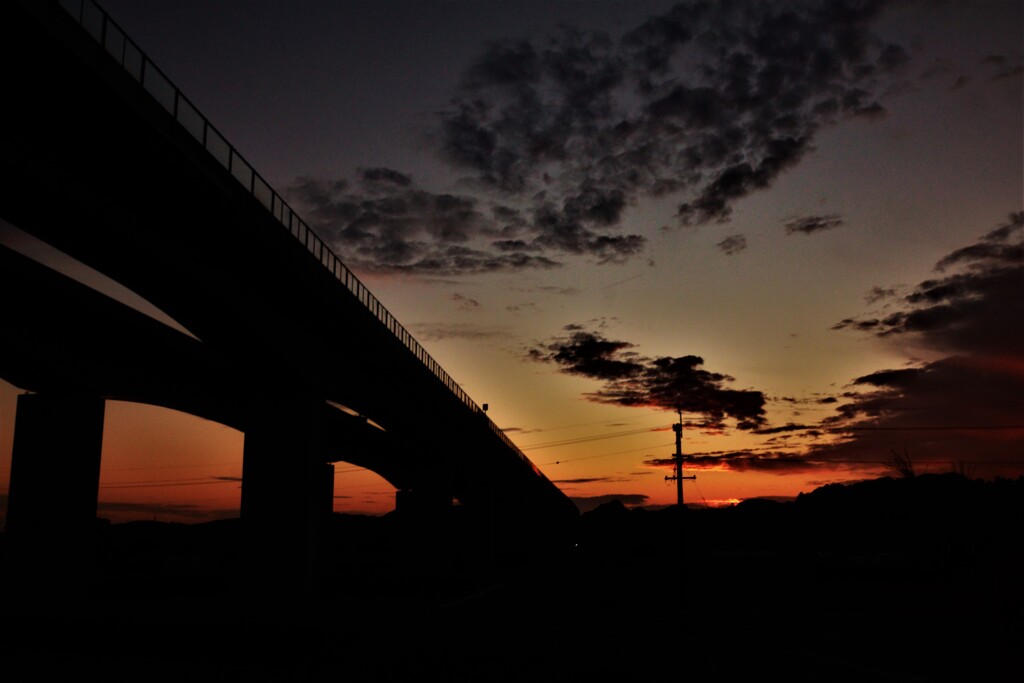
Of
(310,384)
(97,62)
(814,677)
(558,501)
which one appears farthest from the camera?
(558,501)

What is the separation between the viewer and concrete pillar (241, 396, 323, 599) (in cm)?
3431

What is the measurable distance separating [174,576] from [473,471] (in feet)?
100

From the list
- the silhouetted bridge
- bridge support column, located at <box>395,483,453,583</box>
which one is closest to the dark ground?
bridge support column, located at <box>395,483,453,583</box>

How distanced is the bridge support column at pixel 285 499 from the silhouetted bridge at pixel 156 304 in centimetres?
9

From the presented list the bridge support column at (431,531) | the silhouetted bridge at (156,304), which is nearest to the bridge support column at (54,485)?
the silhouetted bridge at (156,304)

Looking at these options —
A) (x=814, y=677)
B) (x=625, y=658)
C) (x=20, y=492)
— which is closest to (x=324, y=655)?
(x=625, y=658)

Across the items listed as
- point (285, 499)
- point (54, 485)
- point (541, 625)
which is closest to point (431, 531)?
point (285, 499)

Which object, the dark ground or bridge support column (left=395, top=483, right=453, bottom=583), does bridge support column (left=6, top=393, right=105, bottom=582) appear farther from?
bridge support column (left=395, top=483, right=453, bottom=583)

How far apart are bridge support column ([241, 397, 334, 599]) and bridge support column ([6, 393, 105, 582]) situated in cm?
663

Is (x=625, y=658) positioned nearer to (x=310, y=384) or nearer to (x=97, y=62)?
(x=97, y=62)

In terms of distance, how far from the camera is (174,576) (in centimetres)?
5584

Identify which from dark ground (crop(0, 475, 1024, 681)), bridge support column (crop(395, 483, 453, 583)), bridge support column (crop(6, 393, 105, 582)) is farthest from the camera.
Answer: bridge support column (crop(395, 483, 453, 583))

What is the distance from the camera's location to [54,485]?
111 feet

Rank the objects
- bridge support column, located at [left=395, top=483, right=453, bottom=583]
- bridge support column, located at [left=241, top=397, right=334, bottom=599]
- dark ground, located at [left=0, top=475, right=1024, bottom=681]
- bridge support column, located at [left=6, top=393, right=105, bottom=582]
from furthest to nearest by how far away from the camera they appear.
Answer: bridge support column, located at [left=395, top=483, right=453, bottom=583] → bridge support column, located at [left=241, top=397, right=334, bottom=599] → bridge support column, located at [left=6, top=393, right=105, bottom=582] → dark ground, located at [left=0, top=475, right=1024, bottom=681]
